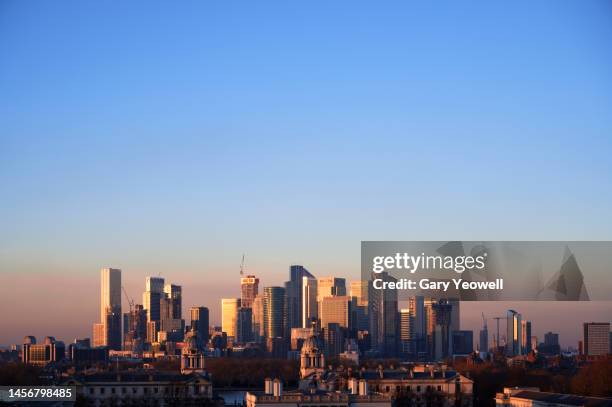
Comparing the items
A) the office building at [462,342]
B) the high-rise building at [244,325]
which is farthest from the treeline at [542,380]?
the high-rise building at [244,325]

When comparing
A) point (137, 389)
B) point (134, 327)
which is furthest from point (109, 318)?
point (137, 389)

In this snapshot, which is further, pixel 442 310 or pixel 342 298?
pixel 342 298

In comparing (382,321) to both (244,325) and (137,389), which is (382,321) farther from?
(137,389)

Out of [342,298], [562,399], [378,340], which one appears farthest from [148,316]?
[562,399]

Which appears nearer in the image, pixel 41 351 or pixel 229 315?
pixel 41 351

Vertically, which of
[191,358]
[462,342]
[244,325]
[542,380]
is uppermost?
[244,325]

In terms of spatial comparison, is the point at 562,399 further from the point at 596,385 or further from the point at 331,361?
the point at 331,361
